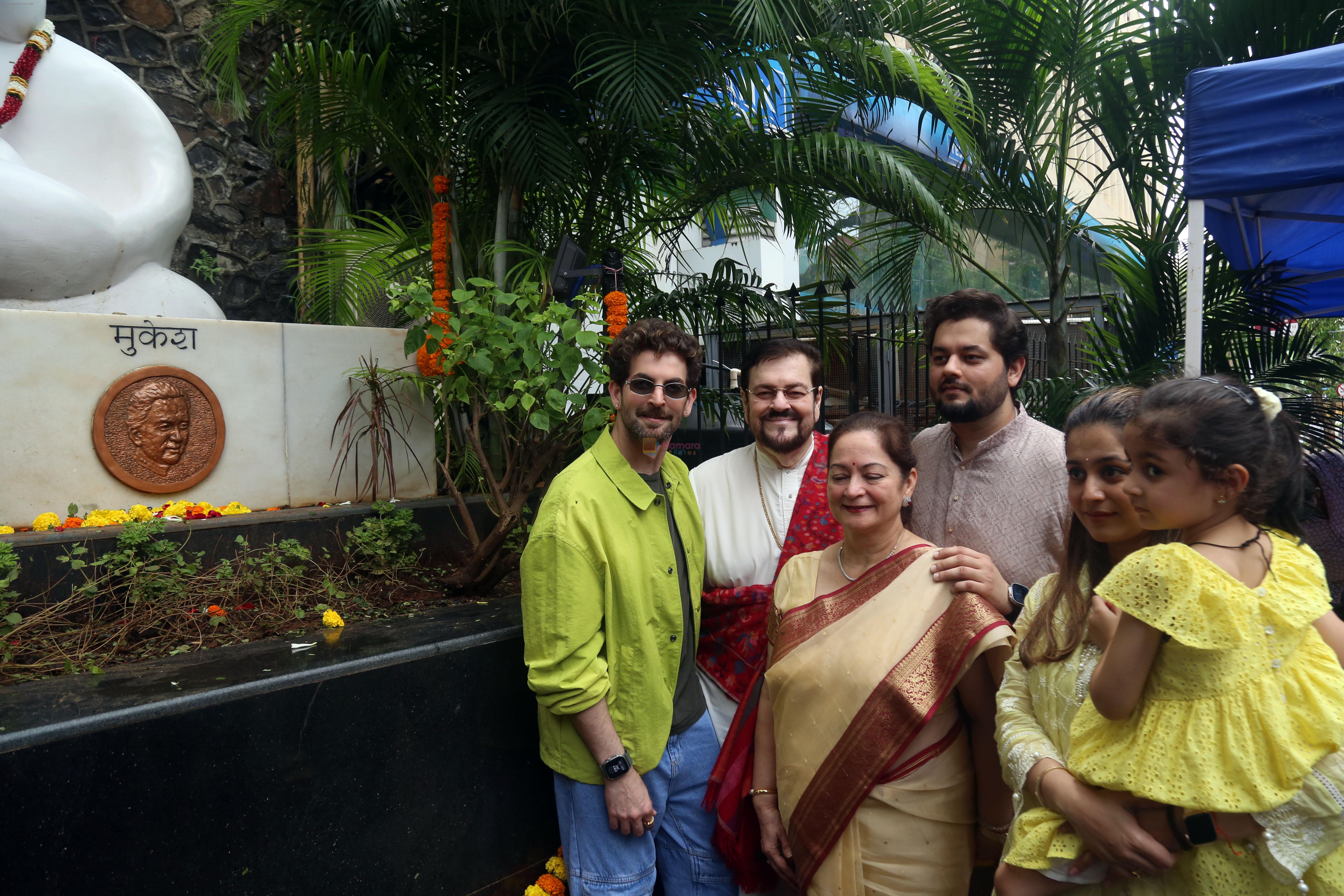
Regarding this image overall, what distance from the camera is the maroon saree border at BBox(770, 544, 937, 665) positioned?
192 cm

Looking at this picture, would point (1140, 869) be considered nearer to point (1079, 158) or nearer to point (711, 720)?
point (711, 720)

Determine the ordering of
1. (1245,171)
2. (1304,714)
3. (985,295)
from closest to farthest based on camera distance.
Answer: (1304,714) → (985,295) → (1245,171)

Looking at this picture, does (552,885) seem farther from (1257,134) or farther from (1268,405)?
(1257,134)

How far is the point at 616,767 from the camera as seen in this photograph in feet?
6.71

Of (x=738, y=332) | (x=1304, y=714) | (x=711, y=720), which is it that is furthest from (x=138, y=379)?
(x=1304, y=714)

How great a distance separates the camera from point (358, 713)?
2338 millimetres

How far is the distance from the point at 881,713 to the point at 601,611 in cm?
70

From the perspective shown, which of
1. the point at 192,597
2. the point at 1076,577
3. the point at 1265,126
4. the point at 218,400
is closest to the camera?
the point at 1076,577

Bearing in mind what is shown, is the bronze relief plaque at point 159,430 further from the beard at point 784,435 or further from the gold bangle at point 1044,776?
the gold bangle at point 1044,776

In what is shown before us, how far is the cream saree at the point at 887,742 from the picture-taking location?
5.89ft

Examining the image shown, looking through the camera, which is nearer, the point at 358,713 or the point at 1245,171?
the point at 358,713

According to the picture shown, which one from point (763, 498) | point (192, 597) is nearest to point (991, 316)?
point (763, 498)

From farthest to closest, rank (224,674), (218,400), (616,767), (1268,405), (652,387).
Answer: (218,400) → (224,674) → (652,387) → (616,767) → (1268,405)

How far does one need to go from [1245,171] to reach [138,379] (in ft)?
14.0
